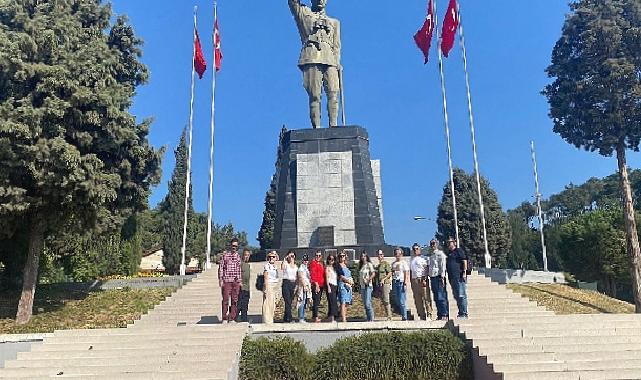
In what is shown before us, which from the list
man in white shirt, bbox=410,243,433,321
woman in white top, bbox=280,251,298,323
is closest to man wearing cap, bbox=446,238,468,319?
man in white shirt, bbox=410,243,433,321

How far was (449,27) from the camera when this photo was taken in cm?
2234

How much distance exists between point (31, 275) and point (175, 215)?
23.1 m

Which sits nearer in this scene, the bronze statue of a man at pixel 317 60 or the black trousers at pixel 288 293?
the black trousers at pixel 288 293

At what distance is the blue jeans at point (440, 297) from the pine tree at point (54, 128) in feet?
31.7

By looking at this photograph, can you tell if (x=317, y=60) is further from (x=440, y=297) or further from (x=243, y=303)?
(x=440, y=297)

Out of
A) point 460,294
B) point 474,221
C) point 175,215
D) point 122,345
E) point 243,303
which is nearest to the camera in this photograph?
point 122,345

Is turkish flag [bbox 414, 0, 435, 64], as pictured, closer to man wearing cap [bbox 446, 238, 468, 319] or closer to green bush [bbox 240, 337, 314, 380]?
man wearing cap [bbox 446, 238, 468, 319]

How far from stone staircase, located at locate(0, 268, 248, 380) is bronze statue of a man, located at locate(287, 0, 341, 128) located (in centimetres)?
1361

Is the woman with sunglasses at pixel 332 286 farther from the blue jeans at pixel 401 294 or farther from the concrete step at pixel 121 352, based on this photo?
the concrete step at pixel 121 352

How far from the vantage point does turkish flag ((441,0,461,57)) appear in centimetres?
2188

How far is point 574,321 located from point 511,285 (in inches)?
423

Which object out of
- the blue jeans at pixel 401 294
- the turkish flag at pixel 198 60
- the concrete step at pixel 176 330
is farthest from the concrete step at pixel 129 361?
the turkish flag at pixel 198 60

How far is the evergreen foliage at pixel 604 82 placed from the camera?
21.8m

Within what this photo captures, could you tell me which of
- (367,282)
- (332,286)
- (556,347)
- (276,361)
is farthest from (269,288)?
(556,347)
